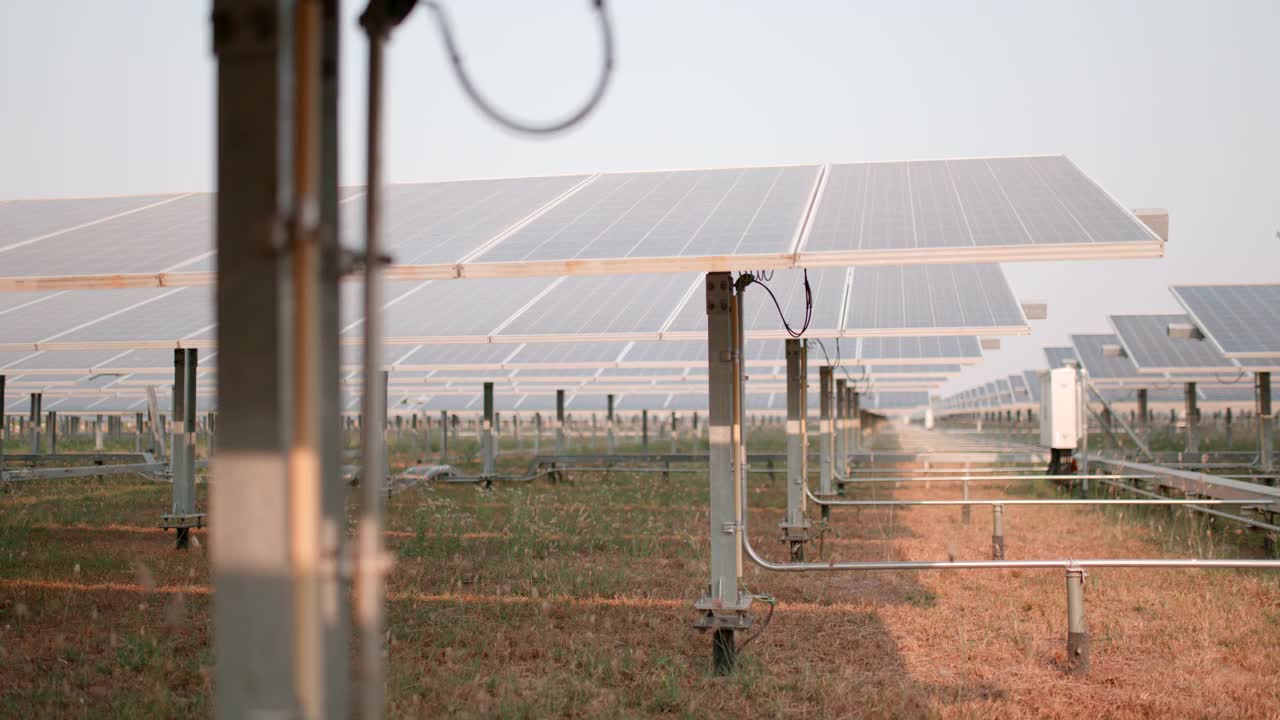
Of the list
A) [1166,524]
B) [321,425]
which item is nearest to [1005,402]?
[1166,524]

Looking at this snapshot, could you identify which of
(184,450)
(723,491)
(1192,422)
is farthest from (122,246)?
(1192,422)

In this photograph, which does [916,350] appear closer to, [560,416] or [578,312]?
[578,312]

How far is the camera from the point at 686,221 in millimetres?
7953

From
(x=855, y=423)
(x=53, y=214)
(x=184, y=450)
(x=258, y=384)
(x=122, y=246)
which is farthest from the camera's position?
(x=855, y=423)

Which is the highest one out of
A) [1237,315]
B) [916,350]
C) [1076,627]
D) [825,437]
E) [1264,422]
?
[1237,315]

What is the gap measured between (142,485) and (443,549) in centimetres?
1420

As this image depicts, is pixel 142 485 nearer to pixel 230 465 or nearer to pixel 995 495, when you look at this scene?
pixel 995 495

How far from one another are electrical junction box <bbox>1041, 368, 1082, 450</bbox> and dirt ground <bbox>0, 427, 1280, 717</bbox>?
7.04m

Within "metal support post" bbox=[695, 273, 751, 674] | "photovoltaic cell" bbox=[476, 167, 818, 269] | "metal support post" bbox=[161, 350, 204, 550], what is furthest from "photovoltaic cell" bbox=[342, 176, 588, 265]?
"metal support post" bbox=[161, 350, 204, 550]

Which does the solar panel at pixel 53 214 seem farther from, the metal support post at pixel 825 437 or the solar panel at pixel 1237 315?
the solar panel at pixel 1237 315

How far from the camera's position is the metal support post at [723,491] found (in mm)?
7301

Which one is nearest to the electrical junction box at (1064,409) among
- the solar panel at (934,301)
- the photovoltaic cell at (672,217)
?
the solar panel at (934,301)

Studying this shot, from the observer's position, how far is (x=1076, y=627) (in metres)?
7.18

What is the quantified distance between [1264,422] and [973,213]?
668 inches
